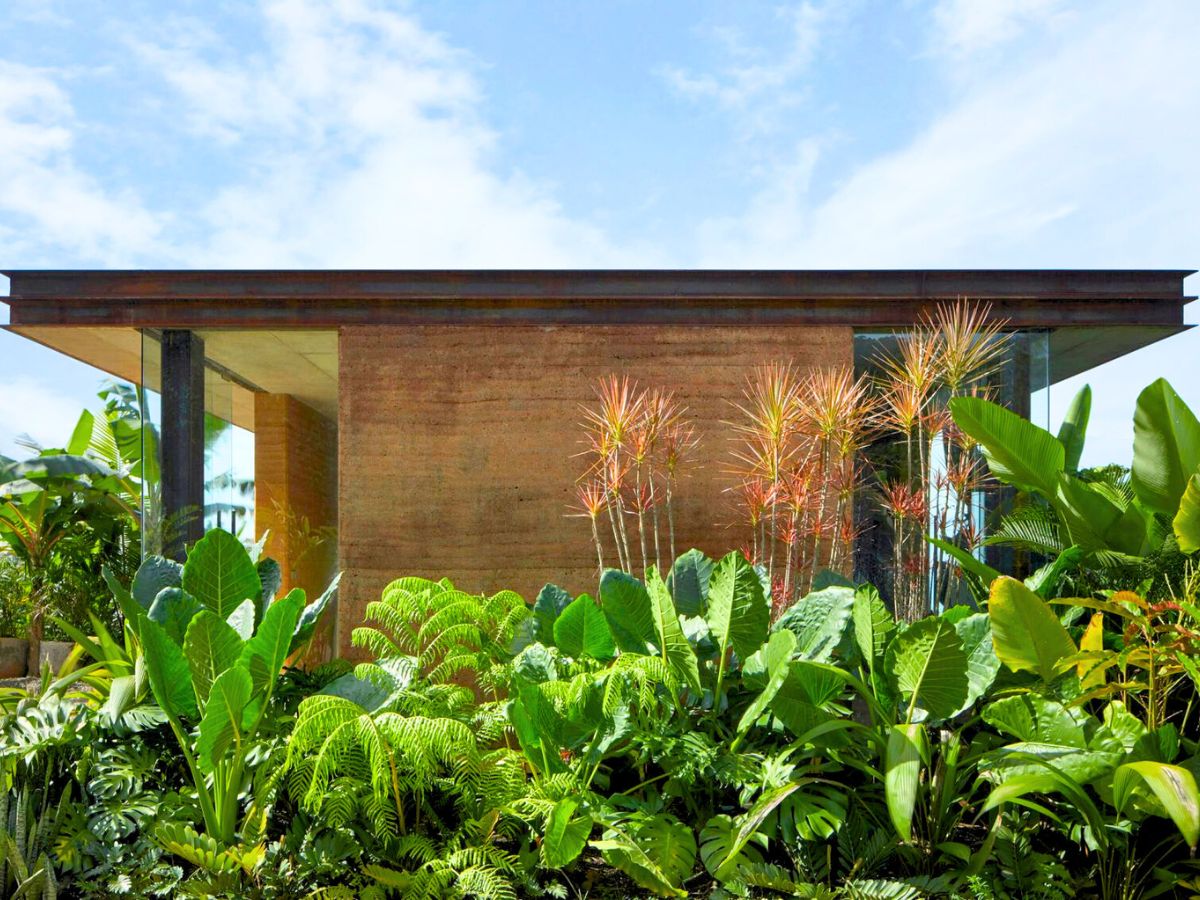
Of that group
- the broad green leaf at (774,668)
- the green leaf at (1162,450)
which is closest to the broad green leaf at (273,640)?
the broad green leaf at (774,668)

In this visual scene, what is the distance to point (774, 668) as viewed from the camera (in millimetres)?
3373

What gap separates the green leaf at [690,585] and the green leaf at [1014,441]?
4.97 feet

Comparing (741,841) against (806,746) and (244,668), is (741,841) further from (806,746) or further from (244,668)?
(244,668)

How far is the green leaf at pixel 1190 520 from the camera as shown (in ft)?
12.7

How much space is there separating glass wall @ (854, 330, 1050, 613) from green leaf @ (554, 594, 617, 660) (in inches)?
95.4

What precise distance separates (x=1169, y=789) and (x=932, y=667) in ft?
2.53

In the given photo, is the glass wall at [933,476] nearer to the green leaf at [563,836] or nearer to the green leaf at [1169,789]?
the green leaf at [1169,789]

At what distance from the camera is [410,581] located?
180 inches

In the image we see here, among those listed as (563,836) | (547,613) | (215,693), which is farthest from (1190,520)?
(215,693)

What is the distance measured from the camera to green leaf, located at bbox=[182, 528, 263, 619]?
4.04m

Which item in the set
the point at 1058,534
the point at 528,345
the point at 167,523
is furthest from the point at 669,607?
the point at 167,523

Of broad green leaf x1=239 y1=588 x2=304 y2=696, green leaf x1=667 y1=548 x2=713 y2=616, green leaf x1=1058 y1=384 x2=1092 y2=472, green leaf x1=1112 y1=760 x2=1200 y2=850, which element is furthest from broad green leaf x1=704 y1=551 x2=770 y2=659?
green leaf x1=1058 y1=384 x2=1092 y2=472

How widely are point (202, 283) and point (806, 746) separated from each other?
4.61 metres

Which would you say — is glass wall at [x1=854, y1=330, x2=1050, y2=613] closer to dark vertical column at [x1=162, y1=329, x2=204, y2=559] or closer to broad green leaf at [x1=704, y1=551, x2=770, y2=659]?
broad green leaf at [x1=704, y1=551, x2=770, y2=659]
